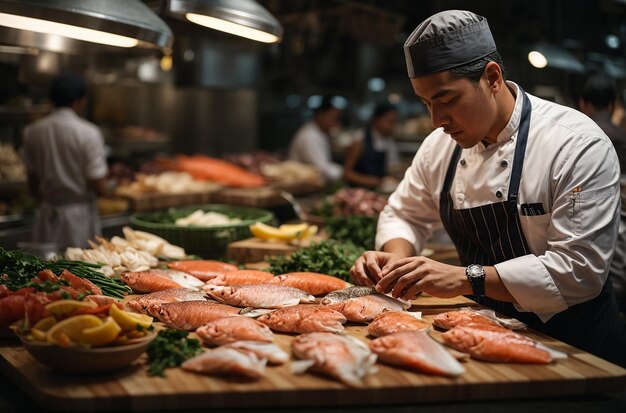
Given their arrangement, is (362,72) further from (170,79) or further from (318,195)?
(318,195)

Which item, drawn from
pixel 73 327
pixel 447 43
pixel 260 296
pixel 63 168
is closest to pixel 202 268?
pixel 260 296

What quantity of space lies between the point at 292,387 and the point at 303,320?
1.64 ft

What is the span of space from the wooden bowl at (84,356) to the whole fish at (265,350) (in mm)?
315

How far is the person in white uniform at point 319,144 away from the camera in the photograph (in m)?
9.28

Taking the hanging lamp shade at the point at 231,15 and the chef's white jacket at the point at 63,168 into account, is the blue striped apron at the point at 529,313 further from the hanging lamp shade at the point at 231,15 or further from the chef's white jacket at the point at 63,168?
the chef's white jacket at the point at 63,168

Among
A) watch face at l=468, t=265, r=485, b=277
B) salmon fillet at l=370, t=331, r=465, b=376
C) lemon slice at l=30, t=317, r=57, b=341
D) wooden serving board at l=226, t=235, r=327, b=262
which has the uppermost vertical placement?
watch face at l=468, t=265, r=485, b=277

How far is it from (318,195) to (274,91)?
18.5 feet

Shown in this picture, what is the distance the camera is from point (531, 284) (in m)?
2.72

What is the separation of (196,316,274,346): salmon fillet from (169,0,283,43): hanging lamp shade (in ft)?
5.43

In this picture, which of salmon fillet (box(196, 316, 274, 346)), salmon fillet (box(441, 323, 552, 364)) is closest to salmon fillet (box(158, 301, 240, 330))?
salmon fillet (box(196, 316, 274, 346))

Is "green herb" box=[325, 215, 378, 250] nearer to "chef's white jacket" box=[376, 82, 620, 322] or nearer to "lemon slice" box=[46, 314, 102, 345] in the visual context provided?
"chef's white jacket" box=[376, 82, 620, 322]

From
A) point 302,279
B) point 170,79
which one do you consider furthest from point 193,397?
point 170,79

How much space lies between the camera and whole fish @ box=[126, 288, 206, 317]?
2869 millimetres

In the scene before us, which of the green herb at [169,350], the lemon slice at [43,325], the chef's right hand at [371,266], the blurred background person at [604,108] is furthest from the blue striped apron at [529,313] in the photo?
the blurred background person at [604,108]
